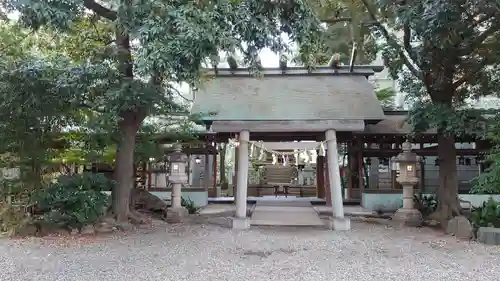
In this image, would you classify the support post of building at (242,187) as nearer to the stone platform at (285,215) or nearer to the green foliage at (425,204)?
the stone platform at (285,215)

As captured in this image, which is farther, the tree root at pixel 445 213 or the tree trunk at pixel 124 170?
the tree root at pixel 445 213

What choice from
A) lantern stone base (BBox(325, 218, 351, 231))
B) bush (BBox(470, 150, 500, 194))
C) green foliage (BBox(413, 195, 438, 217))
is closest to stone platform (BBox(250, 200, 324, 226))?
lantern stone base (BBox(325, 218, 351, 231))

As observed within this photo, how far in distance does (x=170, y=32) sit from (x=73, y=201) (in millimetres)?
4808

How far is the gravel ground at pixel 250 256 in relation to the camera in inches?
220

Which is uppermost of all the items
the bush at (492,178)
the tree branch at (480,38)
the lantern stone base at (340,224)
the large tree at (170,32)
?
the tree branch at (480,38)

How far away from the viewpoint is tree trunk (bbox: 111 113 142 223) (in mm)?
9305

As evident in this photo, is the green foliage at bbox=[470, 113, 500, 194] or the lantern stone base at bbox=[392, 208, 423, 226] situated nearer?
the green foliage at bbox=[470, 113, 500, 194]

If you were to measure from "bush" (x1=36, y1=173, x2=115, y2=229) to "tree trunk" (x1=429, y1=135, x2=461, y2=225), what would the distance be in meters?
8.09

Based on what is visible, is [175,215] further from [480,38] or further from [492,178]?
[480,38]

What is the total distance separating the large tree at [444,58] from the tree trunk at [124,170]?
6216 mm

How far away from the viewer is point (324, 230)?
934 centimetres

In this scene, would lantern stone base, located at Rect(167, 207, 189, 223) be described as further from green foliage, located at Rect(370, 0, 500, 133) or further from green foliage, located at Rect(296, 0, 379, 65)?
green foliage, located at Rect(370, 0, 500, 133)

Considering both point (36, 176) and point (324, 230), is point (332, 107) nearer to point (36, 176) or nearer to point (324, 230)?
point (324, 230)

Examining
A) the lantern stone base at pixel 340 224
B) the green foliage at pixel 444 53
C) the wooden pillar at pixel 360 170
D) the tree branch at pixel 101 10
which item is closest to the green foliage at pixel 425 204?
the wooden pillar at pixel 360 170
